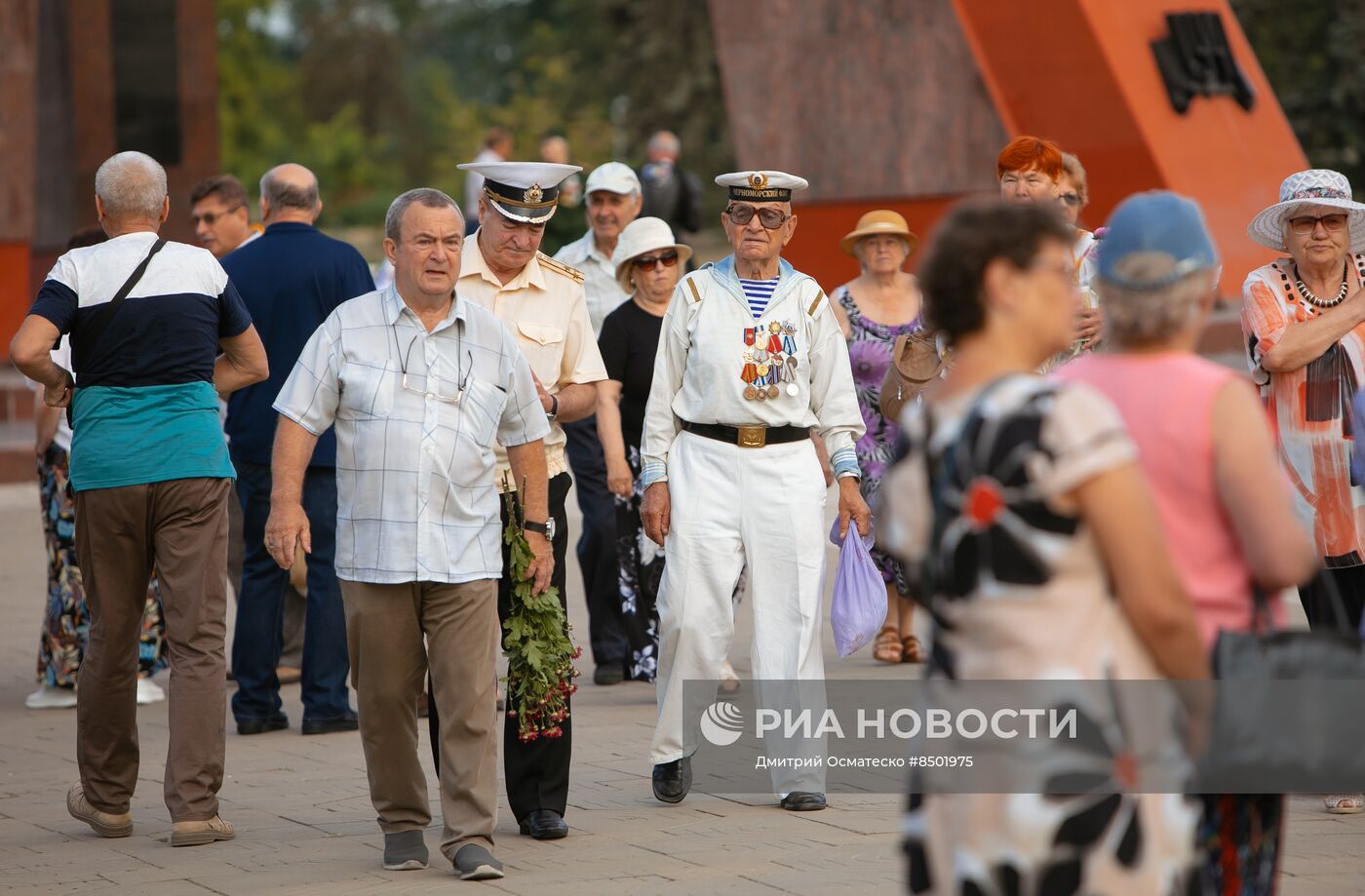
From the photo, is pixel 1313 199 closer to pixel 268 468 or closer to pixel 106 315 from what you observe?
pixel 106 315

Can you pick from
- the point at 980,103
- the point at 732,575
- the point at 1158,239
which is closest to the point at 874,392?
the point at 732,575

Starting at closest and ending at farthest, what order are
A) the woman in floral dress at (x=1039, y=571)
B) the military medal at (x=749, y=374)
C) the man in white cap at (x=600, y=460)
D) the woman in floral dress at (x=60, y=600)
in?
the woman in floral dress at (x=1039, y=571) < the military medal at (x=749, y=374) < the woman in floral dress at (x=60, y=600) < the man in white cap at (x=600, y=460)

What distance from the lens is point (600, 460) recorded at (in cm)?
898

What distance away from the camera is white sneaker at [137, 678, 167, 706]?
847cm

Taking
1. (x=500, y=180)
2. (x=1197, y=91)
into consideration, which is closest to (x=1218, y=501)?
(x=500, y=180)

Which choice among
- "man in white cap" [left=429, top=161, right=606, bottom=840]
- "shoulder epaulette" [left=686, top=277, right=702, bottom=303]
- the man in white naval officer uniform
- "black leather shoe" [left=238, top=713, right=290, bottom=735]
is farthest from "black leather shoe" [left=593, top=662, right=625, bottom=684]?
"shoulder epaulette" [left=686, top=277, right=702, bottom=303]

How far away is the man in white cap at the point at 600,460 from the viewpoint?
870 centimetres

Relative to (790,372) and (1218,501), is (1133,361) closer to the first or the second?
(1218,501)

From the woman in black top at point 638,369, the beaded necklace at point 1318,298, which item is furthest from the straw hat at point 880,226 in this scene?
the beaded necklace at point 1318,298

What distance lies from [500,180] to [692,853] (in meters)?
2.32

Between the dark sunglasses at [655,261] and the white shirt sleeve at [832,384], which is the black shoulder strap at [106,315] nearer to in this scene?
the white shirt sleeve at [832,384]

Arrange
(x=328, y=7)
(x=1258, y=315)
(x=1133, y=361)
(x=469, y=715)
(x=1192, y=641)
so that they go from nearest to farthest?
(x=1192, y=641) < (x=1133, y=361) < (x=469, y=715) < (x=1258, y=315) < (x=328, y=7)

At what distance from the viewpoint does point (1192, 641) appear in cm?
301

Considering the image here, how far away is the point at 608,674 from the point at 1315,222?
402 cm
